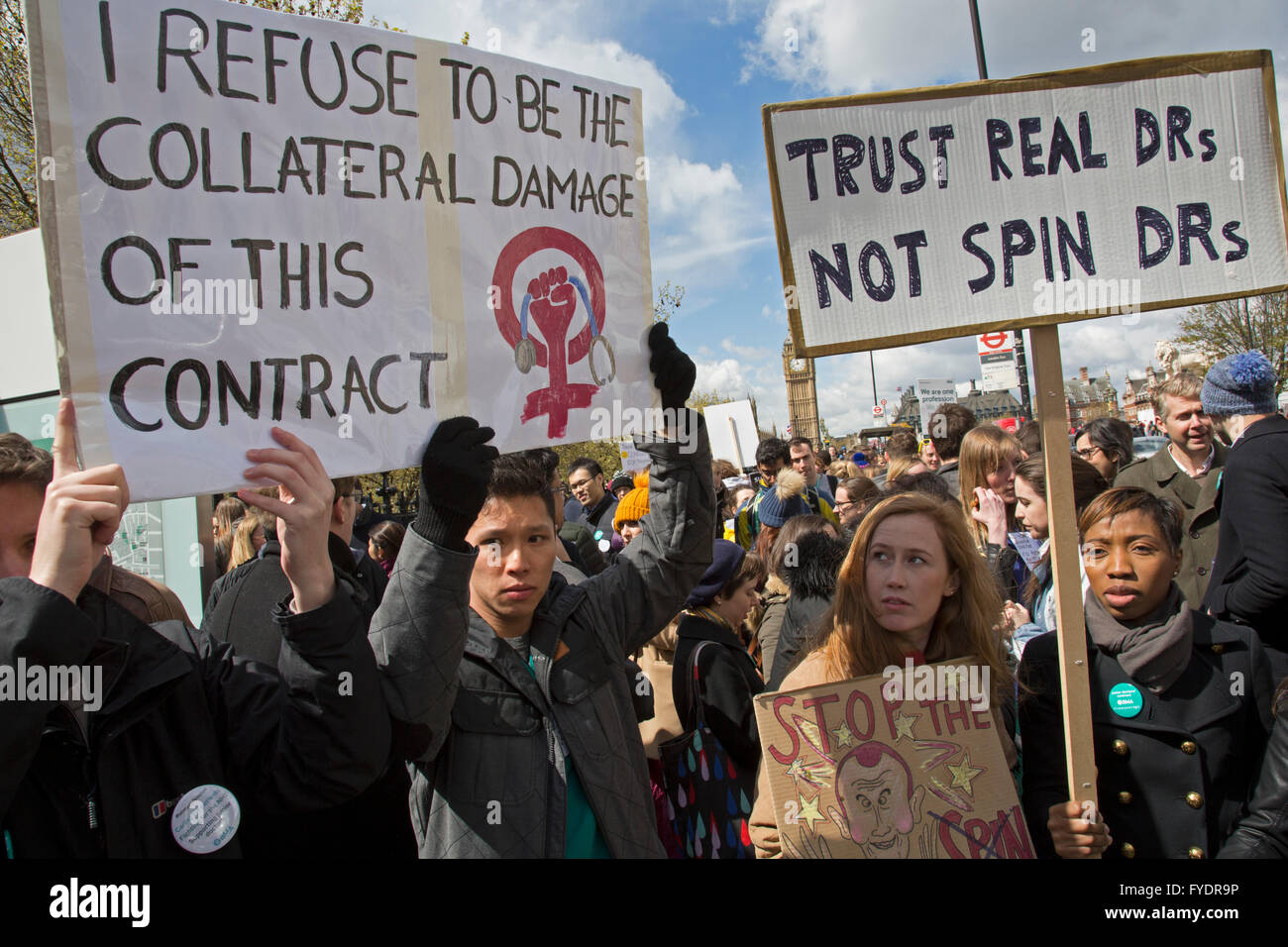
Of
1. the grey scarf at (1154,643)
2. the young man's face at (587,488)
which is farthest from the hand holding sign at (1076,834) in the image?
the young man's face at (587,488)

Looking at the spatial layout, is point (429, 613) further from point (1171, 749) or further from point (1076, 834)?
point (1171, 749)

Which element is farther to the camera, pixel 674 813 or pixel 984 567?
pixel 674 813

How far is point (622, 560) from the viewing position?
8.26ft

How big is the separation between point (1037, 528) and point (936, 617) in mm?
1622

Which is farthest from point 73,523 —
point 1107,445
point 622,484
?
point 622,484

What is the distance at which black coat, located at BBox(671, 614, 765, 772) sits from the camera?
2.87m

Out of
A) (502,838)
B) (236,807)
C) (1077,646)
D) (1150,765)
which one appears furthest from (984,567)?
(236,807)

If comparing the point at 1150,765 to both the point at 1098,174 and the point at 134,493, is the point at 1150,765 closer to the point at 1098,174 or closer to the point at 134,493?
the point at 1098,174

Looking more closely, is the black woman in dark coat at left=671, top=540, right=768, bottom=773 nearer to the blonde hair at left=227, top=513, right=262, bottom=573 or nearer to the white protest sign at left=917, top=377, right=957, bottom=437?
the blonde hair at left=227, top=513, right=262, bottom=573

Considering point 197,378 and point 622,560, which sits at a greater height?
point 197,378

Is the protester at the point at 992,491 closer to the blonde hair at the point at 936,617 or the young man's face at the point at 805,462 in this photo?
the blonde hair at the point at 936,617

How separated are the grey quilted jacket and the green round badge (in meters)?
1.20

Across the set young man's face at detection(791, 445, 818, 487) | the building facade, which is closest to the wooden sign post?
young man's face at detection(791, 445, 818, 487)
